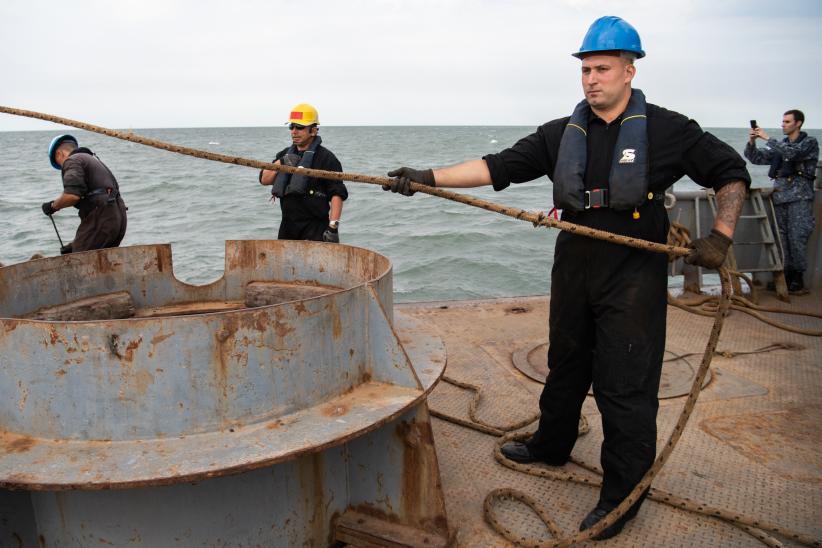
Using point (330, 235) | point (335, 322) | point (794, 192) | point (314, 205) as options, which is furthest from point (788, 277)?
point (335, 322)

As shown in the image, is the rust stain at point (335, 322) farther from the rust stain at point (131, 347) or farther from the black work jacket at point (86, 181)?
the black work jacket at point (86, 181)

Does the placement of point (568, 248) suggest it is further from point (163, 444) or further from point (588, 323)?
point (163, 444)

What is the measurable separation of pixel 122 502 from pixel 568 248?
2.01m

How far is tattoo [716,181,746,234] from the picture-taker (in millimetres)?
2609

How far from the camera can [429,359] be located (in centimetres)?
294

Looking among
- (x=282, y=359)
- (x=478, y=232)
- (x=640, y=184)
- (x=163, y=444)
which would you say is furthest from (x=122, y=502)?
(x=478, y=232)

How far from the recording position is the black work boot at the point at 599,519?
2742 millimetres

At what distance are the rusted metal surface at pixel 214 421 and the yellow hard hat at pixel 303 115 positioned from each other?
2929 mm

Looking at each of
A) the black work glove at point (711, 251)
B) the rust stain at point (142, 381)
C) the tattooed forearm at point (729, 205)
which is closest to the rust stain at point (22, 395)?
the rust stain at point (142, 381)

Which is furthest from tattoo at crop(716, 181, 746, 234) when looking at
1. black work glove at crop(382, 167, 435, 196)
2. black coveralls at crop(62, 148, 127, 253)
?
black coveralls at crop(62, 148, 127, 253)

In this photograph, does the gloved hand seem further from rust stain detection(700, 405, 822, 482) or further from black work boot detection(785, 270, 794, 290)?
black work boot detection(785, 270, 794, 290)

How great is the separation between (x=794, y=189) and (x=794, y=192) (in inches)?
1.3

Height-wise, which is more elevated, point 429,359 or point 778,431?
point 429,359

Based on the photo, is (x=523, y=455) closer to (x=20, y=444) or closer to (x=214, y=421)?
(x=214, y=421)
